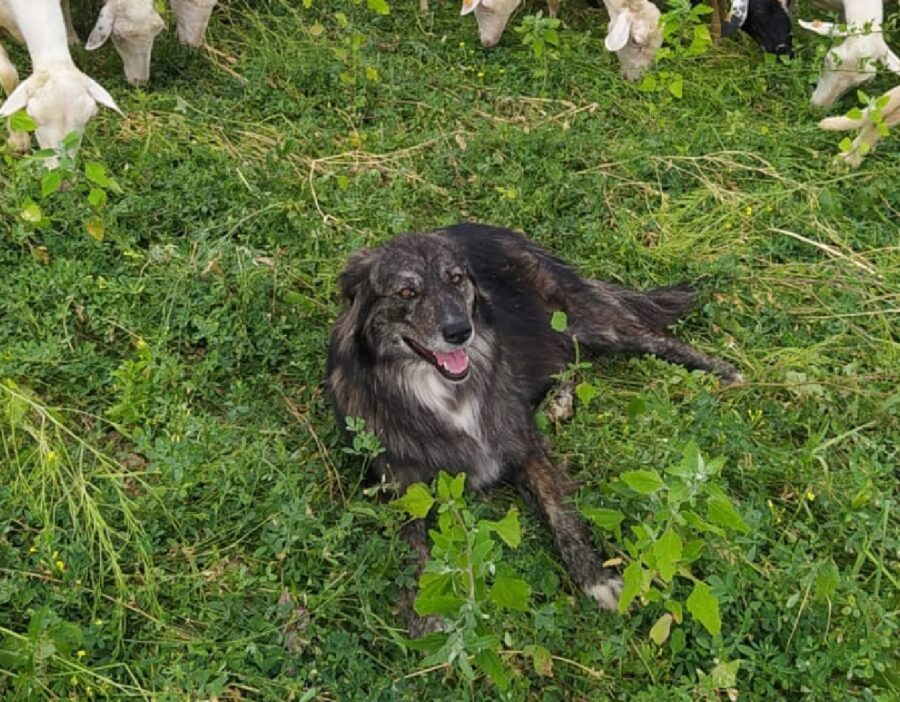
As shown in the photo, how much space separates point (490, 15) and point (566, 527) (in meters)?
3.95

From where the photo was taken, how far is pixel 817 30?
5332 mm

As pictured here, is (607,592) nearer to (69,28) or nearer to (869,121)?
(869,121)

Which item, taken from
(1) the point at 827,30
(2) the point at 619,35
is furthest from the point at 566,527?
(1) the point at 827,30

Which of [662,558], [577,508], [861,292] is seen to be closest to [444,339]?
[577,508]

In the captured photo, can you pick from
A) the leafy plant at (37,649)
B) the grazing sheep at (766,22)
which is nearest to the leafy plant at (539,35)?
the grazing sheep at (766,22)

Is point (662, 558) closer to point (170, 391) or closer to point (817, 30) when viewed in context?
point (170, 391)

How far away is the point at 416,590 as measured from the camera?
2.83 metres

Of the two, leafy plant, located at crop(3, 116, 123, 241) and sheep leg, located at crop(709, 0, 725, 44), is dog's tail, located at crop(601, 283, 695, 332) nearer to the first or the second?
leafy plant, located at crop(3, 116, 123, 241)

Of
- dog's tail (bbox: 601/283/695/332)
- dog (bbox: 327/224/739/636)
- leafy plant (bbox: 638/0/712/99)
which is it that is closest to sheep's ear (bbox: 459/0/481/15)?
leafy plant (bbox: 638/0/712/99)

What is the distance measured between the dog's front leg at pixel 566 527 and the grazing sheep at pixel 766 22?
4.01m

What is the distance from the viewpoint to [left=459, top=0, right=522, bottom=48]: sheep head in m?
5.76

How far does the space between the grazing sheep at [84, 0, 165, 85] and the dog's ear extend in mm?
2868

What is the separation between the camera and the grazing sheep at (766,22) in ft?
19.4

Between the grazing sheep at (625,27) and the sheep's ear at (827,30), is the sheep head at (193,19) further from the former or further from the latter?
the sheep's ear at (827,30)
